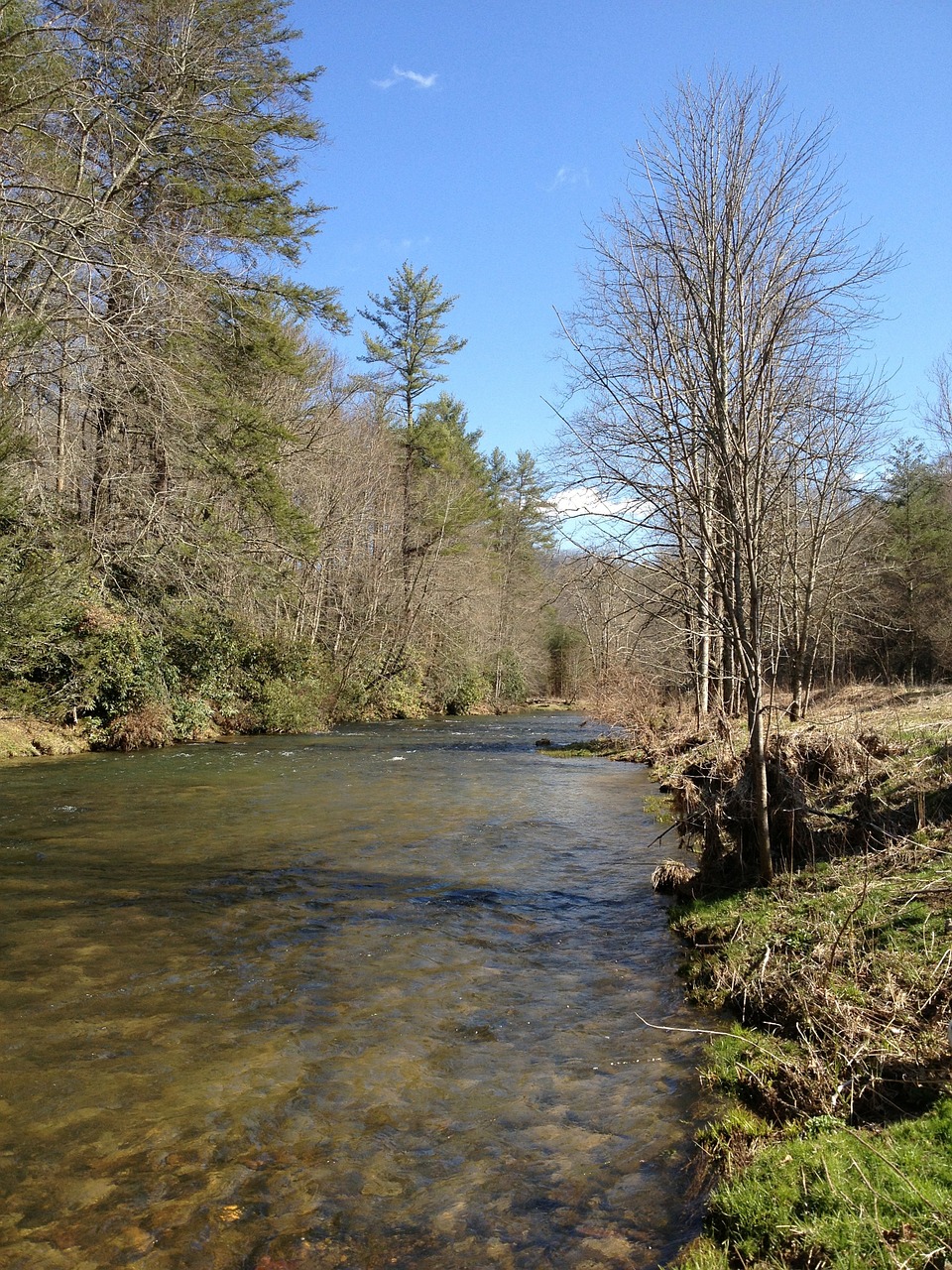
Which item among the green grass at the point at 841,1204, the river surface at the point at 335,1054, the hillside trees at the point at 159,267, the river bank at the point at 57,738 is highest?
the hillside trees at the point at 159,267

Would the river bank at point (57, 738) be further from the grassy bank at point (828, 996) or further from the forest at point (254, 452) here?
the grassy bank at point (828, 996)

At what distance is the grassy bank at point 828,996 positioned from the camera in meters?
2.93

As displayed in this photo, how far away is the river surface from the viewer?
133 inches

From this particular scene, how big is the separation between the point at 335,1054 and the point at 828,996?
9.12 ft

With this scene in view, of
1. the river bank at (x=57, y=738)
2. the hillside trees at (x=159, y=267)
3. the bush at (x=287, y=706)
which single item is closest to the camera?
the hillside trees at (x=159, y=267)

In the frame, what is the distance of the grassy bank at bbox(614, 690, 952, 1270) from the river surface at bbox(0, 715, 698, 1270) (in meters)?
0.34

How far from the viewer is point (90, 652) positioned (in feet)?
60.6

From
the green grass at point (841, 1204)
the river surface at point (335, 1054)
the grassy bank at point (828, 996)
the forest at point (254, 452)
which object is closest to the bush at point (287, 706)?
the forest at point (254, 452)

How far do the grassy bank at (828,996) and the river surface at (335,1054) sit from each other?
344 mm

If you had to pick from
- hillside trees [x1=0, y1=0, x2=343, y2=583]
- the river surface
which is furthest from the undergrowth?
hillside trees [x1=0, y1=0, x2=343, y2=583]

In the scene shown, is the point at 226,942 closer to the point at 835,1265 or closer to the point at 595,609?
the point at 835,1265

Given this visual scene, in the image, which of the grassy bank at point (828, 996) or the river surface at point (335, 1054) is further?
the river surface at point (335, 1054)

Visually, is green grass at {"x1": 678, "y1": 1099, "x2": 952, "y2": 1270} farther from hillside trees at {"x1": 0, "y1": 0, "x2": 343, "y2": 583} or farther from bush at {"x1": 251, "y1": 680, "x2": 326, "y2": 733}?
bush at {"x1": 251, "y1": 680, "x2": 326, "y2": 733}

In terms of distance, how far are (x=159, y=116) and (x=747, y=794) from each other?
17419 millimetres
